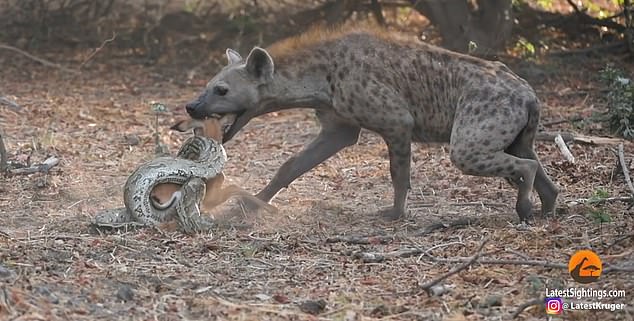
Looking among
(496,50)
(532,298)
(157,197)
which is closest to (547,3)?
(496,50)

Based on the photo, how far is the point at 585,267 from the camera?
4.86 metres

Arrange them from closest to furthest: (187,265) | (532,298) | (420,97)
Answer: (532,298)
(187,265)
(420,97)

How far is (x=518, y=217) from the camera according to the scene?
637 cm

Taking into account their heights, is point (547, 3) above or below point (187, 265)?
above

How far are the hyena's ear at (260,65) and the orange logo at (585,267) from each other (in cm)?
232

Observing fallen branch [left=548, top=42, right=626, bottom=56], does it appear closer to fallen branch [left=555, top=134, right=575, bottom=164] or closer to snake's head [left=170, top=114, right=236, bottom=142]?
fallen branch [left=555, top=134, right=575, bottom=164]

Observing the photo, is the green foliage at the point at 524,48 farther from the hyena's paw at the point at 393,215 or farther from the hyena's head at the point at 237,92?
the hyena's head at the point at 237,92

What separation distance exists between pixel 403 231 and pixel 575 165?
1953mm

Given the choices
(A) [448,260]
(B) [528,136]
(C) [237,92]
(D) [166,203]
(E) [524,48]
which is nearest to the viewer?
(A) [448,260]

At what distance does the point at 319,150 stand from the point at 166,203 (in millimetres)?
1244

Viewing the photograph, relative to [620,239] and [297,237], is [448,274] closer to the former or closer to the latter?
[620,239]

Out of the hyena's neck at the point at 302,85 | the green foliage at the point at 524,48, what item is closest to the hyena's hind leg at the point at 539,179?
the hyena's neck at the point at 302,85

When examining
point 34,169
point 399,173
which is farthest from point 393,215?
point 34,169

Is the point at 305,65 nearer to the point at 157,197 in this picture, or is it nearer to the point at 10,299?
the point at 157,197
